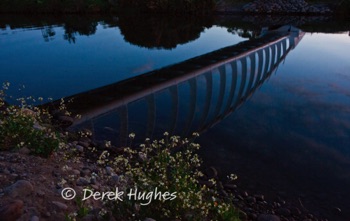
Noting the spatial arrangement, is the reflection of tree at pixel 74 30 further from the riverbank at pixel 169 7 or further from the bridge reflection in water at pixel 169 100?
the riverbank at pixel 169 7

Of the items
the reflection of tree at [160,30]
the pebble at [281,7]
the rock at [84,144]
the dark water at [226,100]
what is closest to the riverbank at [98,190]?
the rock at [84,144]

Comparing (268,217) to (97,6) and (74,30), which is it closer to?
(74,30)

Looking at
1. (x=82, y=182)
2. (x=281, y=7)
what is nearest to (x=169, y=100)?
(x=82, y=182)

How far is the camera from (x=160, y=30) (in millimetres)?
31531

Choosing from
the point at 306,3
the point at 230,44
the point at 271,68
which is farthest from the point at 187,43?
the point at 306,3

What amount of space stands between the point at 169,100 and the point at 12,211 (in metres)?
9.83

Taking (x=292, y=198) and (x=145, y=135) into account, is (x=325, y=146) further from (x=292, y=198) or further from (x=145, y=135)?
(x=145, y=135)

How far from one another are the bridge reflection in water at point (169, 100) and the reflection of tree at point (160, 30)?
698 centimetres

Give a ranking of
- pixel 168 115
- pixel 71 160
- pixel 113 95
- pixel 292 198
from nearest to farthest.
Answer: pixel 71 160 < pixel 292 198 < pixel 168 115 < pixel 113 95

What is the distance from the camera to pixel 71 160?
679cm

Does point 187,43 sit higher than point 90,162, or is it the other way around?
point 90,162

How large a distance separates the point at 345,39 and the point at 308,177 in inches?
989

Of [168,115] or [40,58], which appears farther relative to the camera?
[40,58]

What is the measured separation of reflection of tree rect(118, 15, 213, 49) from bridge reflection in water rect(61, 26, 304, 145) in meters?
6.98
